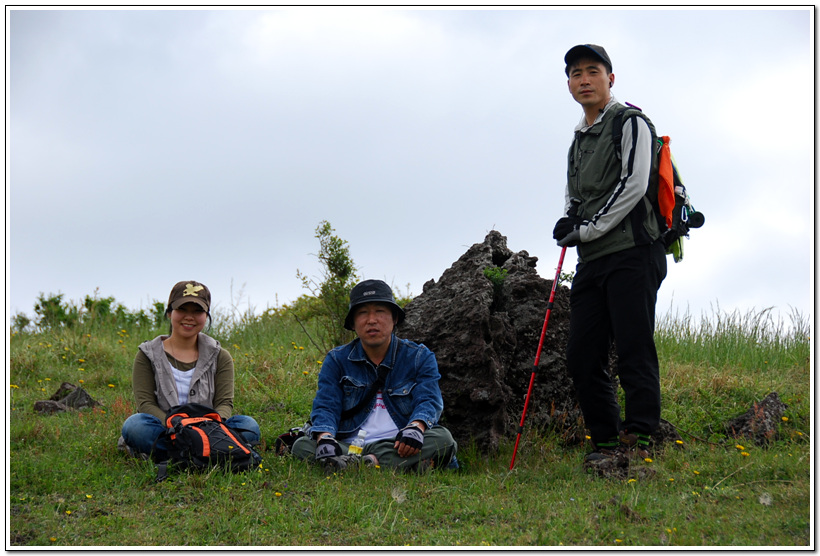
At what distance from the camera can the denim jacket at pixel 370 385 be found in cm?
571

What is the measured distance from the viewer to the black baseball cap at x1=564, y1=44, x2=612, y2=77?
5621 mm

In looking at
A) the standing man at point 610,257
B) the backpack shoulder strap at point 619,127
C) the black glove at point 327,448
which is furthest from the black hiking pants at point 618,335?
the black glove at point 327,448

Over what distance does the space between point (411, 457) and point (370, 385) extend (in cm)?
62

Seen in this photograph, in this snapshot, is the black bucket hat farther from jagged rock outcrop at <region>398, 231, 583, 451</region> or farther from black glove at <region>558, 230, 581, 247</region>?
black glove at <region>558, 230, 581, 247</region>

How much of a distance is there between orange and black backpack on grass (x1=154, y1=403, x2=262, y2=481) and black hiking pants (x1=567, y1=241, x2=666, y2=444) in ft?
8.35

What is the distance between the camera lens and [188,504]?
4.86 meters

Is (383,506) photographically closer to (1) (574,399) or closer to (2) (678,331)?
(1) (574,399)

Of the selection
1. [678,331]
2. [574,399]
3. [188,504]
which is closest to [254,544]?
[188,504]

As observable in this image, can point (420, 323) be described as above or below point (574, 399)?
above

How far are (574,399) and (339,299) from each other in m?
3.21

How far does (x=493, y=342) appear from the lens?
6.50m

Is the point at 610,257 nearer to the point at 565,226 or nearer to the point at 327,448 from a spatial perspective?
the point at 565,226

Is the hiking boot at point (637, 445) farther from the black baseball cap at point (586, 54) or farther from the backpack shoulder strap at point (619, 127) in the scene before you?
the black baseball cap at point (586, 54)

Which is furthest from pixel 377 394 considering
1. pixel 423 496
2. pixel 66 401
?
pixel 66 401
